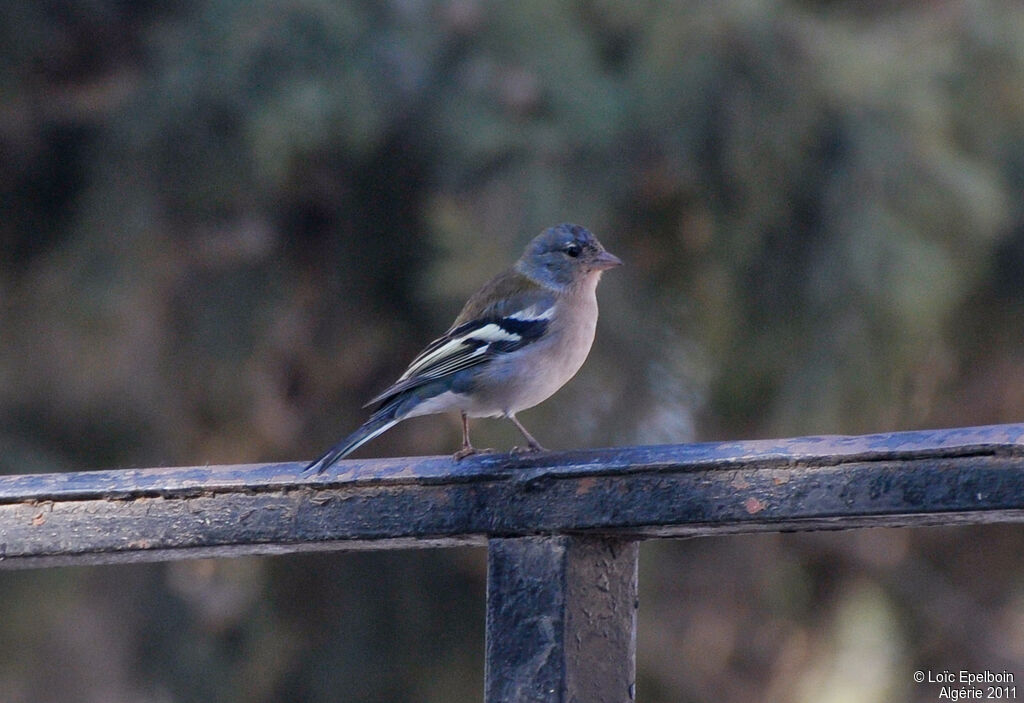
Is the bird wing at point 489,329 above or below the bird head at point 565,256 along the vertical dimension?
below

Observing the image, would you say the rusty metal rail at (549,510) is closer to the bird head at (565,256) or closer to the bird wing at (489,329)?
the bird wing at (489,329)

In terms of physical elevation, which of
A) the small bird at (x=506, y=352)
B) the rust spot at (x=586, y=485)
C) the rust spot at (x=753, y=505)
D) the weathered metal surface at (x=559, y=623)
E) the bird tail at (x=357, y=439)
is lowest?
the weathered metal surface at (x=559, y=623)

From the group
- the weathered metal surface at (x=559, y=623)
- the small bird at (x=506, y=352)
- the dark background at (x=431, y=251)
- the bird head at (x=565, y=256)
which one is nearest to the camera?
the weathered metal surface at (x=559, y=623)

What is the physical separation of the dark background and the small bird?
0.39 m

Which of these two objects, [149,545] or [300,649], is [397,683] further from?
[149,545]

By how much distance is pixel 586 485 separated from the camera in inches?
56.6

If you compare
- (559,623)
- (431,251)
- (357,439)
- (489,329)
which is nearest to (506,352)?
(489,329)

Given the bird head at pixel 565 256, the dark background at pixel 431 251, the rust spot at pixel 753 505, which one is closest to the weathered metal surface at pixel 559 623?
the rust spot at pixel 753 505

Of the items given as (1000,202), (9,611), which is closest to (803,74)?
(1000,202)

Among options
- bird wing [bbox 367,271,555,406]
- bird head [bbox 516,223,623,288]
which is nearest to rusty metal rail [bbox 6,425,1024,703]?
bird wing [bbox 367,271,555,406]

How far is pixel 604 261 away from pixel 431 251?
0.74 metres

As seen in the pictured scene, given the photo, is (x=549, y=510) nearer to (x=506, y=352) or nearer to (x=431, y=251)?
(x=506, y=352)

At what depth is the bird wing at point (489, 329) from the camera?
2.93 m

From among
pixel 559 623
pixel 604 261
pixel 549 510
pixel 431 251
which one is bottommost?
pixel 559 623
